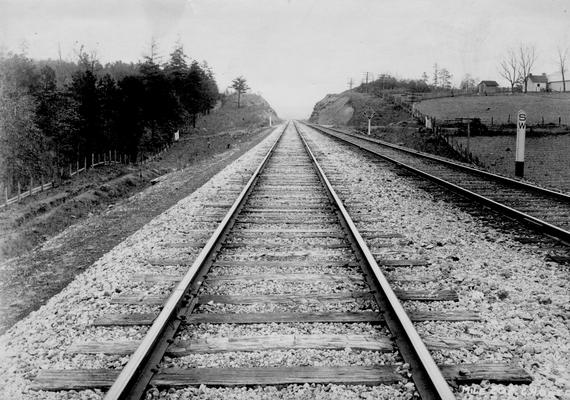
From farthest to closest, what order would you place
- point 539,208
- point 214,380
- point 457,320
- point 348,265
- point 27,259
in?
point 539,208
point 27,259
point 348,265
point 457,320
point 214,380

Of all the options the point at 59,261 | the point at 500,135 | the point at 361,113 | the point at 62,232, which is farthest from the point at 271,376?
the point at 361,113

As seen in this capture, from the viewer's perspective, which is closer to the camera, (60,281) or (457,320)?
(457,320)

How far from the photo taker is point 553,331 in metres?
3.58

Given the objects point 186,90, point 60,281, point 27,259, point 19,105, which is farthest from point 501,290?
point 186,90

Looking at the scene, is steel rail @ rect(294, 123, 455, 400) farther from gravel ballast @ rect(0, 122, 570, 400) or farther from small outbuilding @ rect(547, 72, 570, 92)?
small outbuilding @ rect(547, 72, 570, 92)

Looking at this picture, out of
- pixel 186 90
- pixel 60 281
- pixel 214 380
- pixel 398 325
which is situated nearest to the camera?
pixel 214 380

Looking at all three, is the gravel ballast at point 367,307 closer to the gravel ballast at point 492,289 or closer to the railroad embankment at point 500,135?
the gravel ballast at point 492,289

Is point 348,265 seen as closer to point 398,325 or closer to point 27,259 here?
point 398,325

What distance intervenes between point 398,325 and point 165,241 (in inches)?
148

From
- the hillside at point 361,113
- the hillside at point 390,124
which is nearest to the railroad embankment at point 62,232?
the hillside at point 390,124

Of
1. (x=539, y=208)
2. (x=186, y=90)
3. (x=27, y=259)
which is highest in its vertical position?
(x=186, y=90)

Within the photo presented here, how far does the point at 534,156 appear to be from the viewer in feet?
80.6

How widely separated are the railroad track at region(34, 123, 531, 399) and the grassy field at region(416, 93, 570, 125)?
37374 millimetres

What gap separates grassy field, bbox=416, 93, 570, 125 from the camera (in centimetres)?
4031
